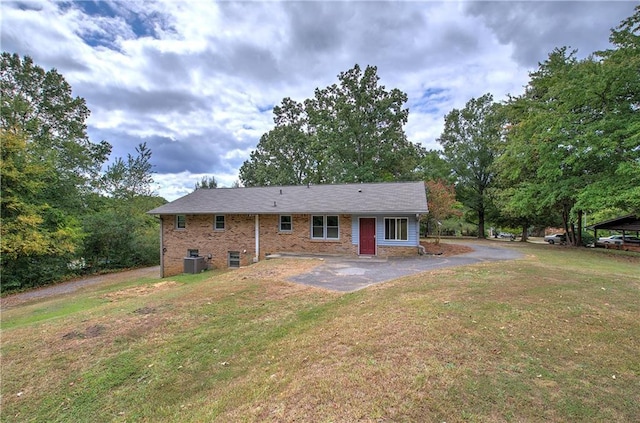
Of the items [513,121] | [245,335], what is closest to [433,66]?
[513,121]

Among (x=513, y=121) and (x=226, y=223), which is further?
(x=513, y=121)

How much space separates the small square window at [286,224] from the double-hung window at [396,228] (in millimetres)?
5143

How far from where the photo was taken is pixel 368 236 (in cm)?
1534

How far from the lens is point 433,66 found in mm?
14953

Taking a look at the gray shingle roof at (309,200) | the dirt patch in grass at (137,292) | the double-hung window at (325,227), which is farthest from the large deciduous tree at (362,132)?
the dirt patch in grass at (137,292)

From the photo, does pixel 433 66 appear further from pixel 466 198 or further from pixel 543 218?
pixel 543 218

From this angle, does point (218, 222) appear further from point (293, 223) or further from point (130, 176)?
point (130, 176)

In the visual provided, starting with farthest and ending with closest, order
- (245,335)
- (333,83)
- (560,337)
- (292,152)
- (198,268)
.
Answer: (292,152) < (333,83) < (198,268) < (245,335) < (560,337)

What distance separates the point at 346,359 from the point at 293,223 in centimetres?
1252

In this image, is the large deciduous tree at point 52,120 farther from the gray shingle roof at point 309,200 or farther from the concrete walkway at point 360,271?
the concrete walkway at point 360,271

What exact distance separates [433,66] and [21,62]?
30.9m

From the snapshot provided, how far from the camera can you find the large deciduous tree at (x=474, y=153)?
28.7 metres

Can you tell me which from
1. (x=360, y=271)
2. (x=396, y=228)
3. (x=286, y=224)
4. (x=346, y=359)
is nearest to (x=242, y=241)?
(x=286, y=224)

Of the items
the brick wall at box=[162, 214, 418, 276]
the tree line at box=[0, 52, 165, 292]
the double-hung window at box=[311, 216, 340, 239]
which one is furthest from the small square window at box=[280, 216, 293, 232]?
the tree line at box=[0, 52, 165, 292]
